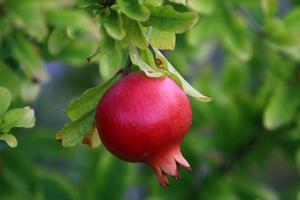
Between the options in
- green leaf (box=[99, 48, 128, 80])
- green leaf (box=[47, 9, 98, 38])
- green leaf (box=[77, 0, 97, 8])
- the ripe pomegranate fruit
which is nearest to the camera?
the ripe pomegranate fruit

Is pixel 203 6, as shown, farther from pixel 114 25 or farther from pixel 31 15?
pixel 114 25

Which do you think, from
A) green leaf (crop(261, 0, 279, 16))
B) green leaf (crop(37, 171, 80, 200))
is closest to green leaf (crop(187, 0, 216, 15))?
green leaf (crop(261, 0, 279, 16))

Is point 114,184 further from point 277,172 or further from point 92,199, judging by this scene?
point 277,172

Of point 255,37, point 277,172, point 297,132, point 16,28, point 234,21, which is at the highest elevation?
point 16,28

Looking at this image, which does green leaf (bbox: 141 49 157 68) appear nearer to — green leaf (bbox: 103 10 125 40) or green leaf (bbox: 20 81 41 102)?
green leaf (bbox: 103 10 125 40)

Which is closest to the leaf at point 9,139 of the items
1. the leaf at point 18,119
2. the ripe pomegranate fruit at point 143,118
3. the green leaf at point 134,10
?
the leaf at point 18,119

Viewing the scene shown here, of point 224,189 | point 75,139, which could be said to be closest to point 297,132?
point 224,189

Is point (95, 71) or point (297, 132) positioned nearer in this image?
point (297, 132)
